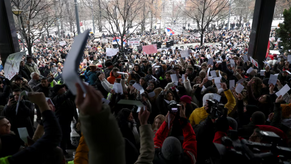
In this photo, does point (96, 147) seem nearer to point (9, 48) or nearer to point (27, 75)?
point (27, 75)

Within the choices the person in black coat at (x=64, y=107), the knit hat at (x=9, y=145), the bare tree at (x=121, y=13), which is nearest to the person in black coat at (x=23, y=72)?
the person in black coat at (x=64, y=107)

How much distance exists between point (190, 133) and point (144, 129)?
30.4 inches

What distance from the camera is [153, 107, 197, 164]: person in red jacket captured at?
1.98 m

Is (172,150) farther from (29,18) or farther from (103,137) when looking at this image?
(29,18)

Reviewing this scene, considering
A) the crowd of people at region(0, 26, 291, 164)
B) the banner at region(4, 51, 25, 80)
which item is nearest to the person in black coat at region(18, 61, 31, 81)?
the crowd of people at region(0, 26, 291, 164)

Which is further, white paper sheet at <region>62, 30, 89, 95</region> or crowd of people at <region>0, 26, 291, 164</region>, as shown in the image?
crowd of people at <region>0, 26, 291, 164</region>

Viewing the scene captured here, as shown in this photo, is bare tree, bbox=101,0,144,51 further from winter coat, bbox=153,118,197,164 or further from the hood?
winter coat, bbox=153,118,197,164

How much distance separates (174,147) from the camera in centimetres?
198

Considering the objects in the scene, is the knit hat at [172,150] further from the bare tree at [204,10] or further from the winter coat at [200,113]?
the bare tree at [204,10]

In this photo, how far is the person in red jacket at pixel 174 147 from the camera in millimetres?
1983

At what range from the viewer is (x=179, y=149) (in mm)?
1996

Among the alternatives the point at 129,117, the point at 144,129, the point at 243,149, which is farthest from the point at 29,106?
the point at 243,149

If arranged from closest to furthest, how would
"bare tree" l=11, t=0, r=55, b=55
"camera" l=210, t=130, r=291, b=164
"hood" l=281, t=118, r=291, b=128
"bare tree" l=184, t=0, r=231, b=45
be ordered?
"camera" l=210, t=130, r=291, b=164 < "hood" l=281, t=118, r=291, b=128 < "bare tree" l=11, t=0, r=55, b=55 < "bare tree" l=184, t=0, r=231, b=45

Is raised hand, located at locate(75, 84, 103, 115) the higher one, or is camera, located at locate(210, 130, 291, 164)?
raised hand, located at locate(75, 84, 103, 115)
